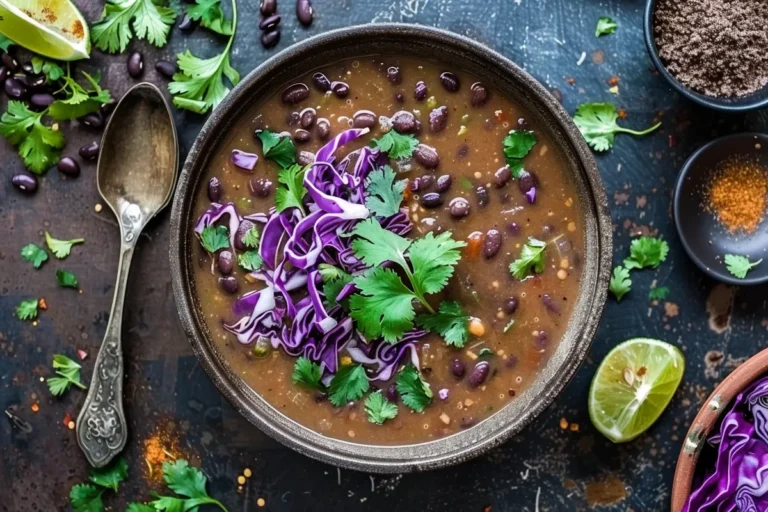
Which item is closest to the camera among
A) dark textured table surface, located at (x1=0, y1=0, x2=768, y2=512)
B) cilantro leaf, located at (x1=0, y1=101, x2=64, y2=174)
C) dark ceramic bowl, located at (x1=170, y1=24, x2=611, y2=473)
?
dark ceramic bowl, located at (x1=170, y1=24, x2=611, y2=473)

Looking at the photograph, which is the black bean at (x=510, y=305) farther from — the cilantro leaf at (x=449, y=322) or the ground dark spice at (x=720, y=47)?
the ground dark spice at (x=720, y=47)

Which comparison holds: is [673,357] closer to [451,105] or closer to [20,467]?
[451,105]

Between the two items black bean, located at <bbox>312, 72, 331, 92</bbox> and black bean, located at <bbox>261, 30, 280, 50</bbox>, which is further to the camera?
black bean, located at <bbox>261, 30, 280, 50</bbox>

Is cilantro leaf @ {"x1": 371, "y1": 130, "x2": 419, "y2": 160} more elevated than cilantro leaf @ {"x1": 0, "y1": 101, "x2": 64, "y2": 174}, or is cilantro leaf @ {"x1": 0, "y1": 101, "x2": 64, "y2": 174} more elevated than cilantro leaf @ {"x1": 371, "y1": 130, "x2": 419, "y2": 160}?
cilantro leaf @ {"x1": 371, "y1": 130, "x2": 419, "y2": 160}

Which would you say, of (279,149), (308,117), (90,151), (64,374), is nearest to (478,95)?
(308,117)

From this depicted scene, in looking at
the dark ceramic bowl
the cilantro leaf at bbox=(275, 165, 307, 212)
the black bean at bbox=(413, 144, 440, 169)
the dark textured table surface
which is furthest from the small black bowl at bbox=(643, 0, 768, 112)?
the cilantro leaf at bbox=(275, 165, 307, 212)

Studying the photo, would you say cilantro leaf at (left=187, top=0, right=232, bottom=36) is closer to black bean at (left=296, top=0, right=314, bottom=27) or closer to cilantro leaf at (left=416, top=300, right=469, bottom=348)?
black bean at (left=296, top=0, right=314, bottom=27)

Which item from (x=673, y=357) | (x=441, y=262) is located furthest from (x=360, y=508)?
(x=673, y=357)

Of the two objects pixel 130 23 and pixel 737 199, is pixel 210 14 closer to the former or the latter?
pixel 130 23
